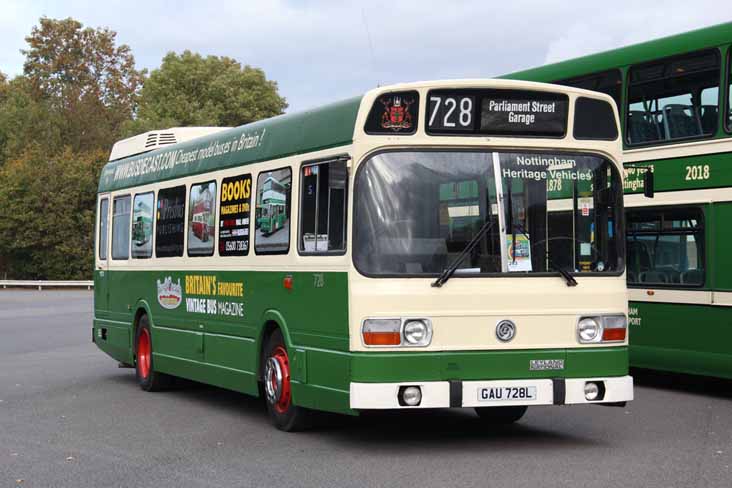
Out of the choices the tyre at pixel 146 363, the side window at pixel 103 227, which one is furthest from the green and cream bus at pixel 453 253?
the side window at pixel 103 227

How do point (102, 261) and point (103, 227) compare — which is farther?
point (103, 227)

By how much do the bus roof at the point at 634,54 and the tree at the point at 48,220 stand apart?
184ft

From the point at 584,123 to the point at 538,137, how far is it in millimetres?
498

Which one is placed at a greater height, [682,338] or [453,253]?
[453,253]

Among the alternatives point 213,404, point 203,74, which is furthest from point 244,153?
point 203,74

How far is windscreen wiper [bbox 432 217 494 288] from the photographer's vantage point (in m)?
10.4

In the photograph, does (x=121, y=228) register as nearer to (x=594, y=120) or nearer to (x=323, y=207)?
(x=323, y=207)

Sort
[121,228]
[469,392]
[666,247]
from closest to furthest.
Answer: [469,392] < [666,247] < [121,228]

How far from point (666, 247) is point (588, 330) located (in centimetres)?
490

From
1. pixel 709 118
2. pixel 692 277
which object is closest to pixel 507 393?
pixel 692 277

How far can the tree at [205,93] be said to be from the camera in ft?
267

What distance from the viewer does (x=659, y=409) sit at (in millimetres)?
13719

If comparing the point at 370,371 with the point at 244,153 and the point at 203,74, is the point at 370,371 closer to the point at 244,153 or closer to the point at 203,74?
the point at 244,153

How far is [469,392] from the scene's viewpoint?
→ 1038 cm
